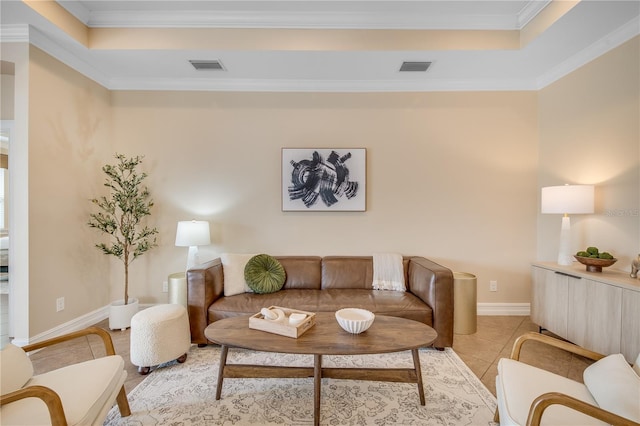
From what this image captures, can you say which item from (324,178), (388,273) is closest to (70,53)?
(324,178)

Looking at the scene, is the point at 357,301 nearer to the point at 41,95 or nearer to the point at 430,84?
the point at 430,84

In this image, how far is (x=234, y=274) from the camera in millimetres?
3041

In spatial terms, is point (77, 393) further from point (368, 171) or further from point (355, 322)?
point (368, 171)

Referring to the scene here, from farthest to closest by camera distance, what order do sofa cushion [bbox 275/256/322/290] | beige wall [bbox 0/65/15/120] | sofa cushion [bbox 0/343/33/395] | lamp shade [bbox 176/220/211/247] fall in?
sofa cushion [bbox 275/256/322/290], lamp shade [bbox 176/220/211/247], beige wall [bbox 0/65/15/120], sofa cushion [bbox 0/343/33/395]

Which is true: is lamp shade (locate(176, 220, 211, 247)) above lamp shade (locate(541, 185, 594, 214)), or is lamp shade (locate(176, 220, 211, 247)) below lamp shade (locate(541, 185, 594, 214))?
below

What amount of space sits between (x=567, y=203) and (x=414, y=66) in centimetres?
204

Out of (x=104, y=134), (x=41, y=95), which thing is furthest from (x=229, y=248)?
(x=41, y=95)

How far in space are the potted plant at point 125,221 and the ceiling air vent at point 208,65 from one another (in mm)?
1274

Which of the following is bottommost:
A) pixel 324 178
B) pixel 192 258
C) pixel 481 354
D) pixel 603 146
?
pixel 481 354

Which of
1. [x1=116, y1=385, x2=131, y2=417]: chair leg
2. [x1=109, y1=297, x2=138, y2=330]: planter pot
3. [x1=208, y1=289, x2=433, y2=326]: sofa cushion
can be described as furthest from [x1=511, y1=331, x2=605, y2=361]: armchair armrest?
[x1=109, y1=297, x2=138, y2=330]: planter pot

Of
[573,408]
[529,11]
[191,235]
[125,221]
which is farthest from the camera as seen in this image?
[125,221]

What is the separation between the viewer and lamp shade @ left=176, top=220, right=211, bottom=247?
3.14m

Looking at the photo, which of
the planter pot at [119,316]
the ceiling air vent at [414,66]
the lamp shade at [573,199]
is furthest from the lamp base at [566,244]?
the planter pot at [119,316]

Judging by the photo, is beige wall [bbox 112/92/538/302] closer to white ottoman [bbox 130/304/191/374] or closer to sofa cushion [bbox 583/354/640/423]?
white ottoman [bbox 130/304/191/374]
